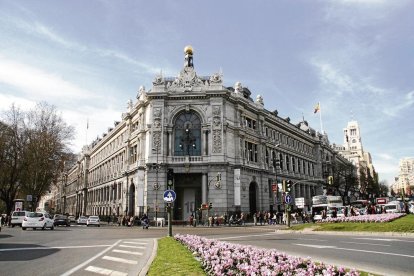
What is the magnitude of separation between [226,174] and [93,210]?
44.8m

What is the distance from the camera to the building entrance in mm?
45438

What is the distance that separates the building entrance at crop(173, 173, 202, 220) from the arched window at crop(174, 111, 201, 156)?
3057 mm

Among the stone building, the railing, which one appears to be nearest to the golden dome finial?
the stone building

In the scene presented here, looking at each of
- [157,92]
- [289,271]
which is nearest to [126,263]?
[289,271]

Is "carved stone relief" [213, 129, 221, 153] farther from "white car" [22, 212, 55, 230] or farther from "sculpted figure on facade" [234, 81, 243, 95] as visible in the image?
"white car" [22, 212, 55, 230]

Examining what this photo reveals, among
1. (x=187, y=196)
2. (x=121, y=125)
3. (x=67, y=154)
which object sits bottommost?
(x=187, y=196)

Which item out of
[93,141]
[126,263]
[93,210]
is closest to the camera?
[126,263]

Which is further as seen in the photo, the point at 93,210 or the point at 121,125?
the point at 93,210

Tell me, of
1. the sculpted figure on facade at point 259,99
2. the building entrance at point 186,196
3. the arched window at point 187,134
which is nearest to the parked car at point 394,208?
the sculpted figure on facade at point 259,99

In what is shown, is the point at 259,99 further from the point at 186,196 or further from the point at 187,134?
the point at 186,196

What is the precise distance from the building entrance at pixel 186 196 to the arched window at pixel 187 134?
3.06m

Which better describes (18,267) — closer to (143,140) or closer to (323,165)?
(143,140)

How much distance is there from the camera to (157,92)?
152 ft

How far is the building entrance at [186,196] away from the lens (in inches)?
1789
